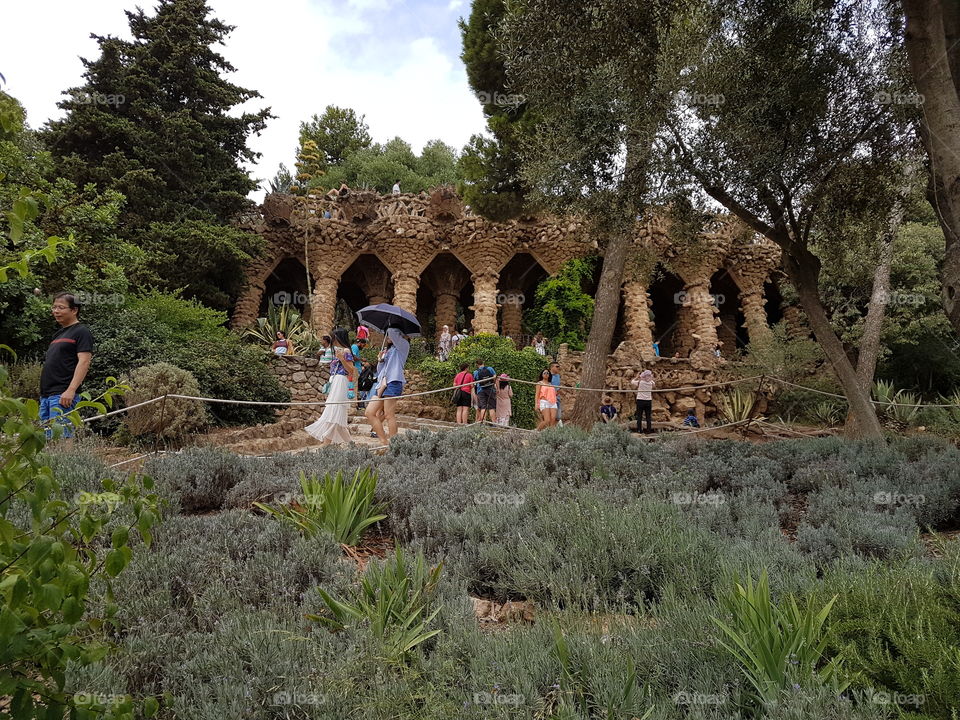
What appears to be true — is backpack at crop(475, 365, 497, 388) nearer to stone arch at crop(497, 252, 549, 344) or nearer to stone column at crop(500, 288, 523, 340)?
stone arch at crop(497, 252, 549, 344)

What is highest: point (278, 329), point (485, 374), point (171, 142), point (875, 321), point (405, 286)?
point (171, 142)

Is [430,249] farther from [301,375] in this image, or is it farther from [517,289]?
[301,375]

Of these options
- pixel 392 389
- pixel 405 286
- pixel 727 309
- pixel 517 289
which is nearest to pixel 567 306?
pixel 517 289

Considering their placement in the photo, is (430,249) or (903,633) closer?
(903,633)

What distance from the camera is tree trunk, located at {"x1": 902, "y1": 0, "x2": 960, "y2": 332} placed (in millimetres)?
4805

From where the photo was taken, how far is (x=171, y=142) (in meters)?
16.5

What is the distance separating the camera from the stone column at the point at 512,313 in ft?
67.4

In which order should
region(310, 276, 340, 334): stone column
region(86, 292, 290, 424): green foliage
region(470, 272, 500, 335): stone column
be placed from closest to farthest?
region(86, 292, 290, 424): green foliage
region(470, 272, 500, 335): stone column
region(310, 276, 340, 334): stone column

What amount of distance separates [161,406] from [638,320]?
44.4ft

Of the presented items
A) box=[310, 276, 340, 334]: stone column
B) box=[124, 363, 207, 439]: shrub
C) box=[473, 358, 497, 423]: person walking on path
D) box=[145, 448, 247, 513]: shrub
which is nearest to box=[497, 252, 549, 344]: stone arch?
box=[310, 276, 340, 334]: stone column

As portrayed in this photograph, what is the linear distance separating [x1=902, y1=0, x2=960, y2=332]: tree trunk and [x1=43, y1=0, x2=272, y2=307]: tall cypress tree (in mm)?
14858

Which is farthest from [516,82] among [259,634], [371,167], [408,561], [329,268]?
[371,167]

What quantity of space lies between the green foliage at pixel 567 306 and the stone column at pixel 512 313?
155cm

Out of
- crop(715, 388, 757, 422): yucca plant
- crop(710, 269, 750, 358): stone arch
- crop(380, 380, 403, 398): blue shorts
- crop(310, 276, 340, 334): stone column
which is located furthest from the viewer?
crop(710, 269, 750, 358): stone arch
